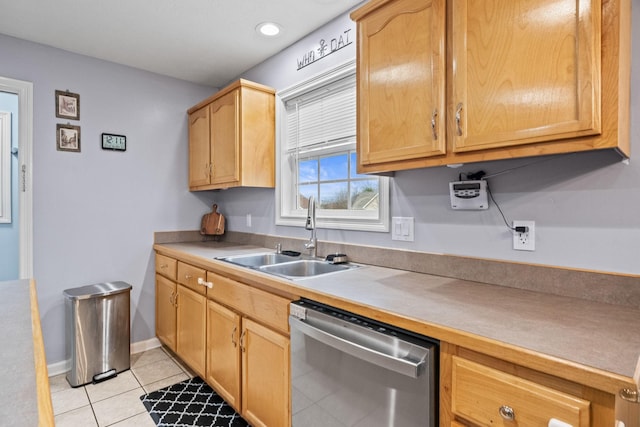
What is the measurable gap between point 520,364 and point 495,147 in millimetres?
702

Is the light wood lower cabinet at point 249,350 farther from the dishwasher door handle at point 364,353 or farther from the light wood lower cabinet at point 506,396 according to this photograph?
the light wood lower cabinet at point 506,396

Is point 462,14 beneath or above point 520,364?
above

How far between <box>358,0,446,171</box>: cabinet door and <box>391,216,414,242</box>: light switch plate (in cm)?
41

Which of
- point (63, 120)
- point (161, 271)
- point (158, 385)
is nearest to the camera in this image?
point (158, 385)

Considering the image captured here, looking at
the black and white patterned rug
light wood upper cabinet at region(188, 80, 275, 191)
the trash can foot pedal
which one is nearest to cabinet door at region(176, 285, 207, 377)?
the black and white patterned rug

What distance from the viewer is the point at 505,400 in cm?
84

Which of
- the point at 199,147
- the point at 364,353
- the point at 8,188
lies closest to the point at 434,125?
the point at 364,353

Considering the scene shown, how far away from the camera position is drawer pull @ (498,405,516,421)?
0.83 m

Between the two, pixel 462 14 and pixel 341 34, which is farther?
pixel 341 34

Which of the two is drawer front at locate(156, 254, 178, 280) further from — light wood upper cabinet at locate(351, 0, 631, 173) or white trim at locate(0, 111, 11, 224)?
light wood upper cabinet at locate(351, 0, 631, 173)

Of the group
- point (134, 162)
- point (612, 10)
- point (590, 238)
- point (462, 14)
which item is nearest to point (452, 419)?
point (590, 238)

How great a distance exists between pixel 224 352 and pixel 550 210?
180cm

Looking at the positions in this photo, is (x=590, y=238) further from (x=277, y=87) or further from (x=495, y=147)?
(x=277, y=87)

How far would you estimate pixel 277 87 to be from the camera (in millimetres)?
2689
